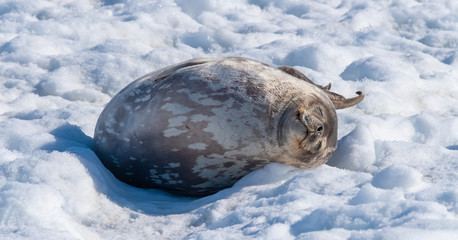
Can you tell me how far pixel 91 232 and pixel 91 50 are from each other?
2.77 metres

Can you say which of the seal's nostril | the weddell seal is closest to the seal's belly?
the weddell seal

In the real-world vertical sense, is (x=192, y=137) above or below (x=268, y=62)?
above

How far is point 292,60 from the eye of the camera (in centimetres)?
443

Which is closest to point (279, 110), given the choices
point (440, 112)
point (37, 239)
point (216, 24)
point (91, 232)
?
point (91, 232)

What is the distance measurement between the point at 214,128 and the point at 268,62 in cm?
209

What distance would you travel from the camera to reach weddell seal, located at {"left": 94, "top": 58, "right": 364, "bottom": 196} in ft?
7.99

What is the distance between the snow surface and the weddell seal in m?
0.10

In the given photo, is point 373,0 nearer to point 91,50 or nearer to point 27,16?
point 91,50

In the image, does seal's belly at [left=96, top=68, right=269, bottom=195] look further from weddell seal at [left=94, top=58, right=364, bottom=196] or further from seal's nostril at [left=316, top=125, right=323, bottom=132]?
seal's nostril at [left=316, top=125, right=323, bottom=132]

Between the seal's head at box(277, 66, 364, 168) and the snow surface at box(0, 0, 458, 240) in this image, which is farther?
the seal's head at box(277, 66, 364, 168)

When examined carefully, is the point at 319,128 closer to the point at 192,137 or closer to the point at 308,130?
the point at 308,130

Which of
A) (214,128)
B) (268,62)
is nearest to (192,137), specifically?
(214,128)

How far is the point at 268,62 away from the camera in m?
4.43

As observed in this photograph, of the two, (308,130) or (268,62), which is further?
(268,62)
